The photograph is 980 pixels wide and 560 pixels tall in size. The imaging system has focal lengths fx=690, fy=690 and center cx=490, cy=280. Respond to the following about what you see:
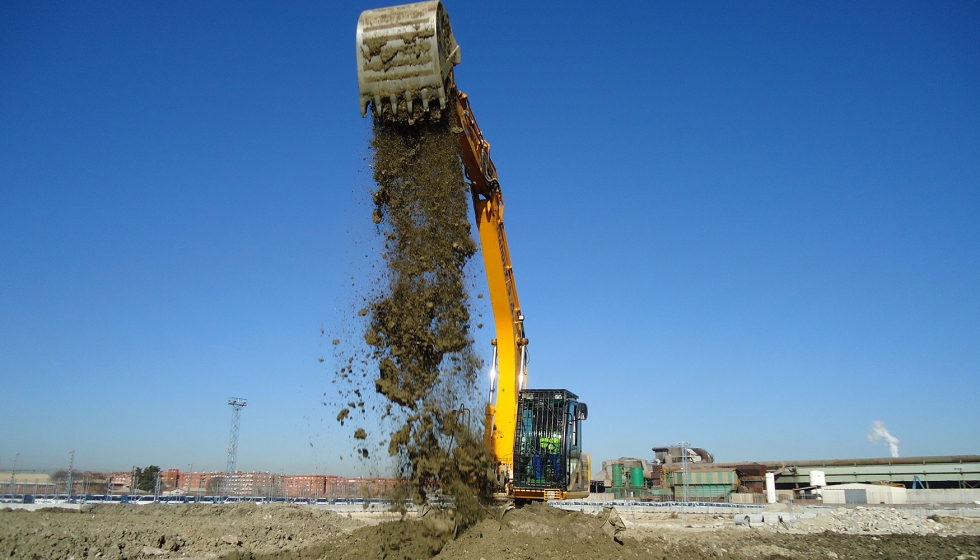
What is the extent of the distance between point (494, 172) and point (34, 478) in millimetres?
31789

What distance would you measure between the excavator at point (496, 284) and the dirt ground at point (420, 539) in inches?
35.5

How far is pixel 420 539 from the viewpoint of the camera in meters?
11.2

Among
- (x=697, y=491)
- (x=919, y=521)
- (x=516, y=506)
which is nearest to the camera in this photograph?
(x=516, y=506)

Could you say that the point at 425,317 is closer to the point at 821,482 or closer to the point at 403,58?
the point at 403,58

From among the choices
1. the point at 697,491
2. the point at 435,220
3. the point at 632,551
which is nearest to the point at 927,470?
the point at 697,491

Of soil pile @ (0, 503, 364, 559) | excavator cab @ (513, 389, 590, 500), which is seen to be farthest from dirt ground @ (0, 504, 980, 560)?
excavator cab @ (513, 389, 590, 500)

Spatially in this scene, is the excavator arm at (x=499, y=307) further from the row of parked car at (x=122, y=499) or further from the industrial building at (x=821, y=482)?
the industrial building at (x=821, y=482)

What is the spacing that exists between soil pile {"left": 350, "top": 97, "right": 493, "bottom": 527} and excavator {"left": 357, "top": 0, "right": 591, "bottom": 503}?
60 centimetres

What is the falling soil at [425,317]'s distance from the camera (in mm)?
11430

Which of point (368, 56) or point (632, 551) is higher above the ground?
point (368, 56)

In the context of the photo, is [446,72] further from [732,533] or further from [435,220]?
[732,533]

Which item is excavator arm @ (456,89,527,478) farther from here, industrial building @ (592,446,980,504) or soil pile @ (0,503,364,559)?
industrial building @ (592,446,980,504)

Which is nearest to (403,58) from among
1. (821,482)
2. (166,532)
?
(166,532)

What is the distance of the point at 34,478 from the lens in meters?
33.6
